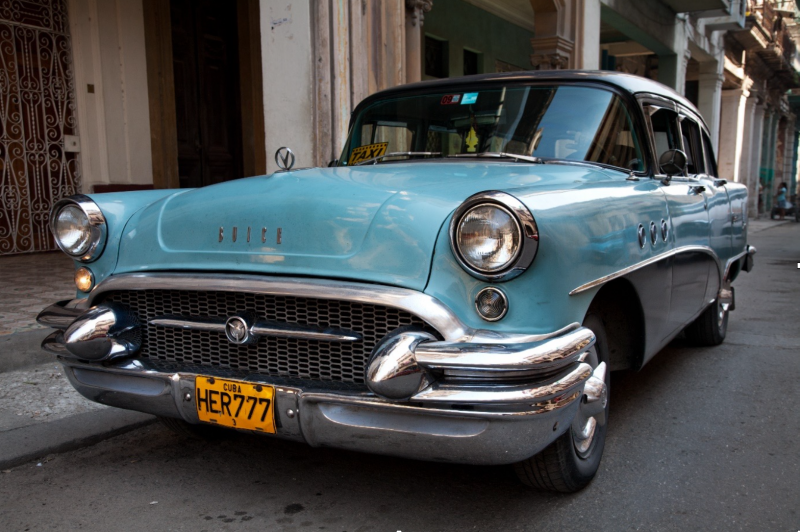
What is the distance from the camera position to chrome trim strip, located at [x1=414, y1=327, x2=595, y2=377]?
184cm

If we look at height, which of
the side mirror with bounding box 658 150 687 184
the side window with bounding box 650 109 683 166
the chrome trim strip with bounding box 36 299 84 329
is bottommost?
the chrome trim strip with bounding box 36 299 84 329

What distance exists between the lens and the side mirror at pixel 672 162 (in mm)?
3115

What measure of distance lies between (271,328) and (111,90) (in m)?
6.65

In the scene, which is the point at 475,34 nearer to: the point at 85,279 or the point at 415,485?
the point at 85,279

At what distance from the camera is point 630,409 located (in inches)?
133

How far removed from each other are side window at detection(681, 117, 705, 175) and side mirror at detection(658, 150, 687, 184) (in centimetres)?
85

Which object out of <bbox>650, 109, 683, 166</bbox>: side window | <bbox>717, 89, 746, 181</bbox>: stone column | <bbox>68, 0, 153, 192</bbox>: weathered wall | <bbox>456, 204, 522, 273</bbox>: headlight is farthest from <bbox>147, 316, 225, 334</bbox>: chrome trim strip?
<bbox>717, 89, 746, 181</bbox>: stone column

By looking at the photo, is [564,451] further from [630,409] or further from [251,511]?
[630,409]

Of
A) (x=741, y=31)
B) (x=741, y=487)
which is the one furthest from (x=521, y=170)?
(x=741, y=31)

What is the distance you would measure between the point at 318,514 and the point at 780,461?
1.83 meters

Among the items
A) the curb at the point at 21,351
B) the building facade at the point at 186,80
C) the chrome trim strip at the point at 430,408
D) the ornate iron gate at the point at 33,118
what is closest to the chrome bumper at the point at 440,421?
the chrome trim strip at the point at 430,408

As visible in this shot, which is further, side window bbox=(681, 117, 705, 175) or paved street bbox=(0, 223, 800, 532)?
side window bbox=(681, 117, 705, 175)

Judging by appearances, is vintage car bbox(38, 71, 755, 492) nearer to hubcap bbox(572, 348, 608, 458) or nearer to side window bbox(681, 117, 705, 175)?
hubcap bbox(572, 348, 608, 458)

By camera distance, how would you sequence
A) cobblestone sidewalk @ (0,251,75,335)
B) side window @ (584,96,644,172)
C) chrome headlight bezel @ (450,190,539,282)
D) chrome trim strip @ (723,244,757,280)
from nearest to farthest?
chrome headlight bezel @ (450,190,539,282), side window @ (584,96,644,172), cobblestone sidewalk @ (0,251,75,335), chrome trim strip @ (723,244,757,280)
